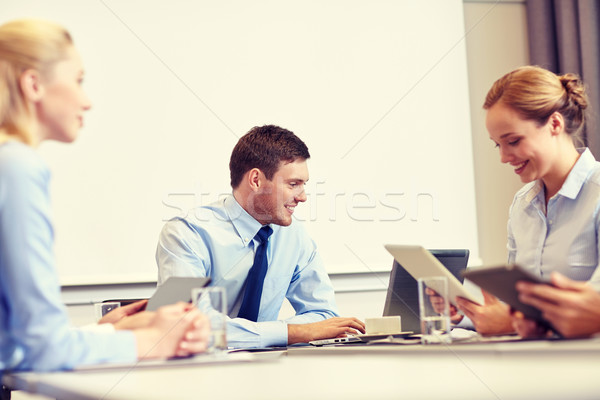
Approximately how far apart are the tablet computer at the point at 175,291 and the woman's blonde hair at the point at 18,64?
43cm

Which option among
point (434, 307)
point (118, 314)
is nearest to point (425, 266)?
point (434, 307)

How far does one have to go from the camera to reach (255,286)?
7.29 ft

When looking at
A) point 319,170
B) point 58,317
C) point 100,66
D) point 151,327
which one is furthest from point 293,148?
point 58,317

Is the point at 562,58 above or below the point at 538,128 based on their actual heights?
above

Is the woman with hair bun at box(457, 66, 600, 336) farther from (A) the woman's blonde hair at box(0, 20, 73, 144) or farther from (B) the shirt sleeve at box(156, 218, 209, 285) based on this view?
(A) the woman's blonde hair at box(0, 20, 73, 144)

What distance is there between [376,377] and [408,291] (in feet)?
3.33

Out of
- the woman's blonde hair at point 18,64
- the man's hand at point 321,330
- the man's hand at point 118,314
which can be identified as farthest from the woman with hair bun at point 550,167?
the woman's blonde hair at point 18,64

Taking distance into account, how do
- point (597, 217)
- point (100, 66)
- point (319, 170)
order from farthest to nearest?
point (319, 170) → point (100, 66) → point (597, 217)

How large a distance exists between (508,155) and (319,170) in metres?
1.45

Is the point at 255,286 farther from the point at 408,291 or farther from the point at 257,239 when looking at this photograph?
the point at 408,291

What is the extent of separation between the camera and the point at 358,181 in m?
3.38

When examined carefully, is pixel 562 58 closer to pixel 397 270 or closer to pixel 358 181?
pixel 358 181

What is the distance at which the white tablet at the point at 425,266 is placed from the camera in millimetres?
1489

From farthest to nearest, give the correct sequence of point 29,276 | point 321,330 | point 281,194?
point 281,194, point 321,330, point 29,276
